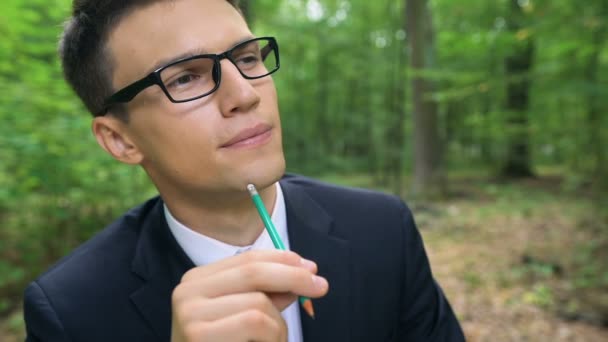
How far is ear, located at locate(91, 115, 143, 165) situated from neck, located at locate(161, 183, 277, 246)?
0.19m

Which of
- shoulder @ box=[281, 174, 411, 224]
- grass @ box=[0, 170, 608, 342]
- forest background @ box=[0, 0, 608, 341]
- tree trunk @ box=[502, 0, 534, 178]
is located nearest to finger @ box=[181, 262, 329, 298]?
shoulder @ box=[281, 174, 411, 224]

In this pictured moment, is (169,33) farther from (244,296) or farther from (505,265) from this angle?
(505,265)

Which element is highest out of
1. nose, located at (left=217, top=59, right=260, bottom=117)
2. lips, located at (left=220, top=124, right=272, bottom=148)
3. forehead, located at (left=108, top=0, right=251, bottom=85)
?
forehead, located at (left=108, top=0, right=251, bottom=85)

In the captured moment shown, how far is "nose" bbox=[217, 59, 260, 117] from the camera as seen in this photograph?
128 cm

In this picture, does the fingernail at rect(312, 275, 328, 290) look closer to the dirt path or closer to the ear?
the ear

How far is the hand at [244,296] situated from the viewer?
0.81 metres

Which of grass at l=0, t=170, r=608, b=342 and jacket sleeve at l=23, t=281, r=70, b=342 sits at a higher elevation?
jacket sleeve at l=23, t=281, r=70, b=342

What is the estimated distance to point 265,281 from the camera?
812 millimetres

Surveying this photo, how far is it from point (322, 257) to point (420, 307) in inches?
19.5

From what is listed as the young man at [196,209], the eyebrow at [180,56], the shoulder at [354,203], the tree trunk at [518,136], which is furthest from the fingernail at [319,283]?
the tree trunk at [518,136]

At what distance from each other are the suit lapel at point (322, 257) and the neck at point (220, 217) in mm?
191

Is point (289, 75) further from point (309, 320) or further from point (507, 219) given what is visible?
point (309, 320)

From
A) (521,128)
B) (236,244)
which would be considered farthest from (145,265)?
(521,128)

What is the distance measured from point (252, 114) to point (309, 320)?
2.52 ft
